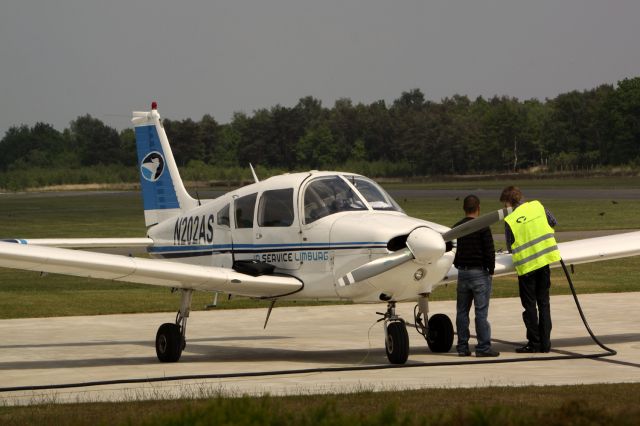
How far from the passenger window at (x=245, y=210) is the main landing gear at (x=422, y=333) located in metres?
2.28

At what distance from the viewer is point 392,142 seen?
153 m

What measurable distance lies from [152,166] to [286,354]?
5.37 metres

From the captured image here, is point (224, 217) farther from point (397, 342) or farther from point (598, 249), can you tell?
point (598, 249)

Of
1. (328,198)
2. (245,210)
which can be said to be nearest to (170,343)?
(245,210)

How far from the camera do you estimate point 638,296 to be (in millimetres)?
21688

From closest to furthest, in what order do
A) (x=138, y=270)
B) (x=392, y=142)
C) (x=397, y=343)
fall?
(x=397, y=343) → (x=138, y=270) → (x=392, y=142)

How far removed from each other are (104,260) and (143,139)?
222 inches

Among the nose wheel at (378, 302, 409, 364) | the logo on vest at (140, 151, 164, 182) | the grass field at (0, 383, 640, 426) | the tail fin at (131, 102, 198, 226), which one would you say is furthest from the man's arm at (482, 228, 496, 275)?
the logo on vest at (140, 151, 164, 182)

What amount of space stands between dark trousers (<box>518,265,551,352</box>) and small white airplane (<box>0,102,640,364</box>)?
0.71 m

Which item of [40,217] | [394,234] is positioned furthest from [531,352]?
[40,217]

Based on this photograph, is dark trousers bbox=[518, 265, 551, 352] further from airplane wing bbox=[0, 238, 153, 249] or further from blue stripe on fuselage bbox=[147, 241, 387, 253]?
airplane wing bbox=[0, 238, 153, 249]

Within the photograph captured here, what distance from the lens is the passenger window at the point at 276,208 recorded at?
15109 mm

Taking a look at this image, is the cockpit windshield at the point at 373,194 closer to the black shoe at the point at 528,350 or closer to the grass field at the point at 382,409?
the black shoe at the point at 528,350

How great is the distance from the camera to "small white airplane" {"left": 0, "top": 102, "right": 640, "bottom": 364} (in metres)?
13.7
